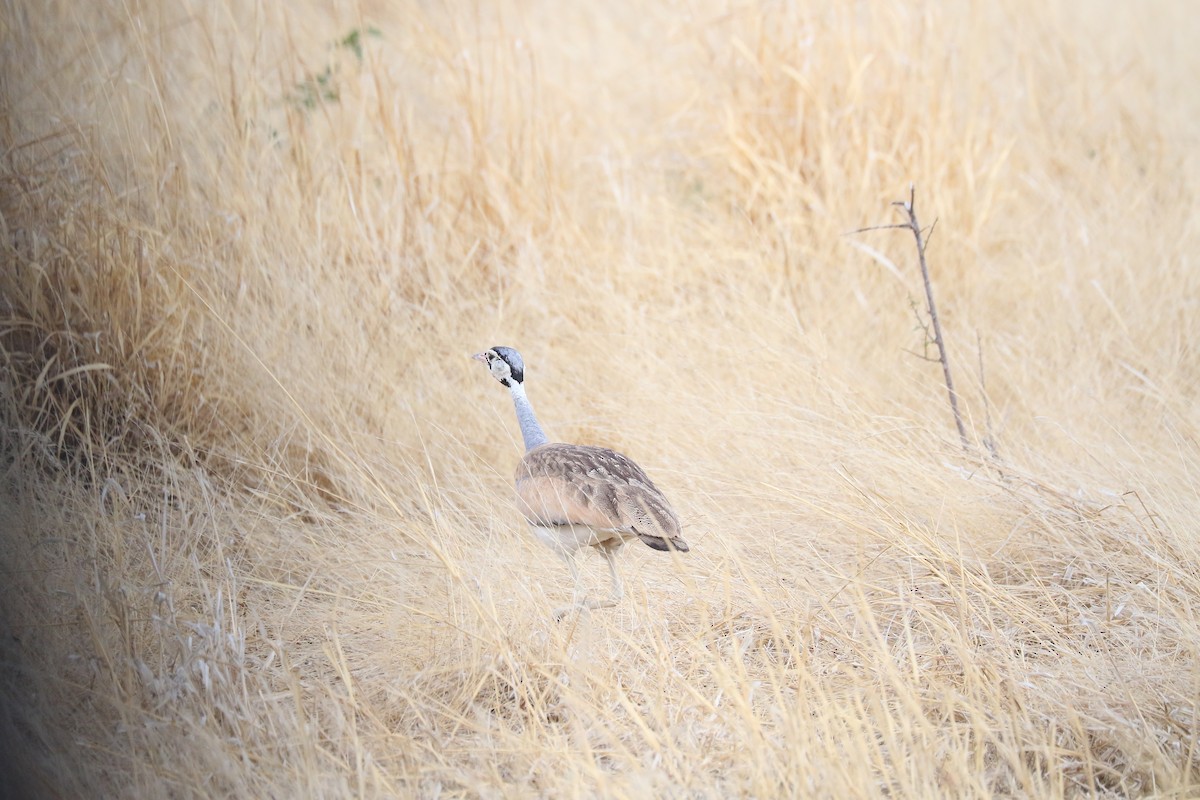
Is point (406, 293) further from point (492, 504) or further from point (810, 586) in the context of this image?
point (810, 586)

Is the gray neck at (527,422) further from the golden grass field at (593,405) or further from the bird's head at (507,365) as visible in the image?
the golden grass field at (593,405)

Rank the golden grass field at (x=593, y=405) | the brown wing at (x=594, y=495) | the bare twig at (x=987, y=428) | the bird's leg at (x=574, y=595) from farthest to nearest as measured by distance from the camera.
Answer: the bare twig at (x=987, y=428) → the bird's leg at (x=574, y=595) → the brown wing at (x=594, y=495) → the golden grass field at (x=593, y=405)

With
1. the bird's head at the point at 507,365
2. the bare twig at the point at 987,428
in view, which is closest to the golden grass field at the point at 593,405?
the bare twig at the point at 987,428

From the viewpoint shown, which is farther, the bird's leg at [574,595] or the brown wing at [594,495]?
the bird's leg at [574,595]

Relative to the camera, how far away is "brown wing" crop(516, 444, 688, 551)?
276 centimetres

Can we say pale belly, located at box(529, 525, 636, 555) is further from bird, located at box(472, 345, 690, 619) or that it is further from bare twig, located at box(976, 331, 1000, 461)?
bare twig, located at box(976, 331, 1000, 461)

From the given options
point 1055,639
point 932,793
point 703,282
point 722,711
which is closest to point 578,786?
point 722,711

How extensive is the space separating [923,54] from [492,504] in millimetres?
3418

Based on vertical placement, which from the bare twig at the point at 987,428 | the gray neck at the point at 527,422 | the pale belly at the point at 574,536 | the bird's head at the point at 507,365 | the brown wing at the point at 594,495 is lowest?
the bare twig at the point at 987,428

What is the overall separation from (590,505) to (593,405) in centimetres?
139

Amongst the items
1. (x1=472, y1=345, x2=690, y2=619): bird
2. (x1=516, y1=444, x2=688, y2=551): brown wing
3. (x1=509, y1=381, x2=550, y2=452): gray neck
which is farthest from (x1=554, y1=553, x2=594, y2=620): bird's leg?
(x1=509, y1=381, x2=550, y2=452): gray neck

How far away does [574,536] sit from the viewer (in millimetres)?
2902

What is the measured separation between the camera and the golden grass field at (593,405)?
2.51 m

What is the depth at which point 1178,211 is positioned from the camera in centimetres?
549
